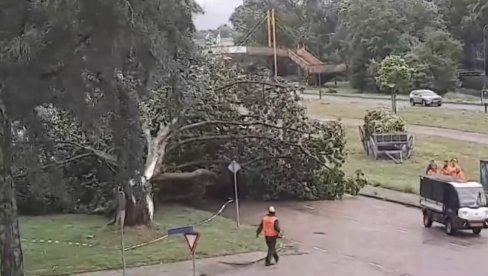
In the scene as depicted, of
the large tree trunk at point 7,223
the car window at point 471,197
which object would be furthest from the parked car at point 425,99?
the large tree trunk at point 7,223

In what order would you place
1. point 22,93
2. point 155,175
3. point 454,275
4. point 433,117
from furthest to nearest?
point 433,117, point 155,175, point 454,275, point 22,93

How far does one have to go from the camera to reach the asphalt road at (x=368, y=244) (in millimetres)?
20719

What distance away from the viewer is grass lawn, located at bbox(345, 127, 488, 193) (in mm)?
37469

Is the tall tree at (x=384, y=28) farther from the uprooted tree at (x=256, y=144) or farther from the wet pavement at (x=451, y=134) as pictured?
the uprooted tree at (x=256, y=144)

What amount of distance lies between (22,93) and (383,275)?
9488 millimetres

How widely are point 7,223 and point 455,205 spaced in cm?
1493

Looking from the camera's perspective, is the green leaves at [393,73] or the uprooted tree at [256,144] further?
the green leaves at [393,73]

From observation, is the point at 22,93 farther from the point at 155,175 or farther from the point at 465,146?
the point at 465,146

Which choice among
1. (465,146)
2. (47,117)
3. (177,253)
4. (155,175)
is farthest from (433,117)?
(47,117)

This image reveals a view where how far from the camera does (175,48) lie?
16.7m

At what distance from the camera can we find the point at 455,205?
25469 mm

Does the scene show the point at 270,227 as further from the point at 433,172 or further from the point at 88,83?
the point at 433,172

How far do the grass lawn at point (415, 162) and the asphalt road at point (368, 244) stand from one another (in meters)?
5.26

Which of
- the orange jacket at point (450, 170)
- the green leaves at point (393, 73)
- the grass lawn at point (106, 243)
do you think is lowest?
the grass lawn at point (106, 243)
